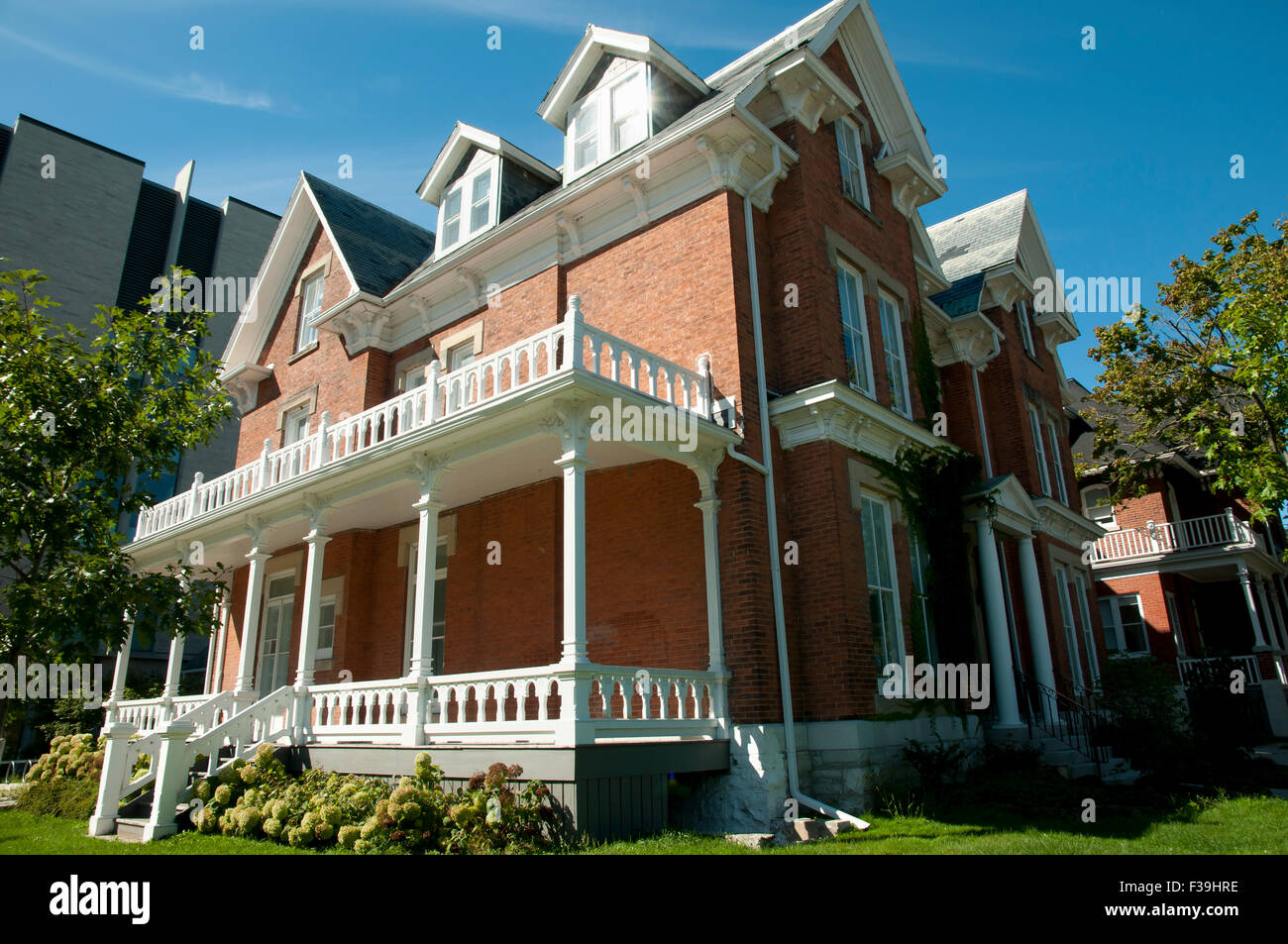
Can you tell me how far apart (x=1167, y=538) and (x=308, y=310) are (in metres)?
25.6

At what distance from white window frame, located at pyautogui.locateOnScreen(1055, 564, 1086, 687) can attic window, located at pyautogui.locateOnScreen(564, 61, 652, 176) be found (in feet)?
42.1

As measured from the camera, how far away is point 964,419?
57.7 ft

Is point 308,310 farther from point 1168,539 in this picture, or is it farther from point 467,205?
point 1168,539

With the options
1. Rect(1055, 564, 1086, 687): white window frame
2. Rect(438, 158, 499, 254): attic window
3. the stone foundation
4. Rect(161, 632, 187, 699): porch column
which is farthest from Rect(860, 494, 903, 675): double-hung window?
Rect(161, 632, 187, 699): porch column

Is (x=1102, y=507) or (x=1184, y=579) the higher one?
(x=1102, y=507)

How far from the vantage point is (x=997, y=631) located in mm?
14008

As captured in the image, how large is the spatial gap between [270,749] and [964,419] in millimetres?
14074

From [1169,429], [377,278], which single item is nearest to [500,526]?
[377,278]

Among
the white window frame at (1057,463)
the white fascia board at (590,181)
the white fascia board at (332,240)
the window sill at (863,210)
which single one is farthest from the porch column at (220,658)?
the white window frame at (1057,463)

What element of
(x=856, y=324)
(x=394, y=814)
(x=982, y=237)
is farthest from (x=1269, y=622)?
(x=394, y=814)

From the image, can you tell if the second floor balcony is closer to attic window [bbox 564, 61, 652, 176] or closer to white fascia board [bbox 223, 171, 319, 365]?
attic window [bbox 564, 61, 652, 176]

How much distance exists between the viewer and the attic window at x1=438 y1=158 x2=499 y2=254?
17297mm

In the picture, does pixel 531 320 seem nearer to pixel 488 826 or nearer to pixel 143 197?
pixel 488 826

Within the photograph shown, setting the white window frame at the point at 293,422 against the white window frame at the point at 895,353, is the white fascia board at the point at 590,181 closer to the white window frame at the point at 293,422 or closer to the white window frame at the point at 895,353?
the white window frame at the point at 895,353
